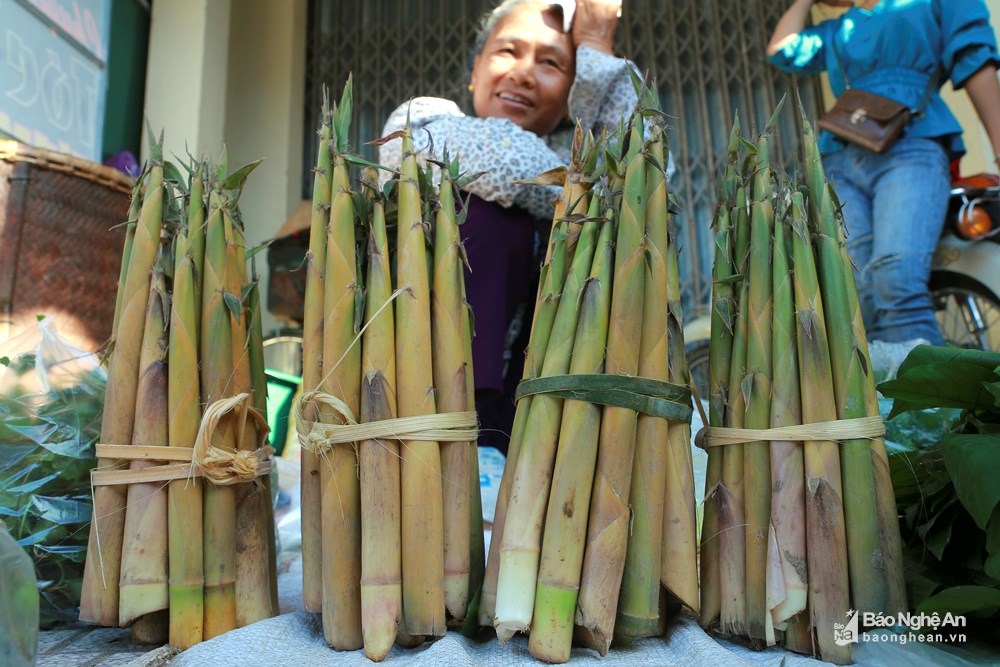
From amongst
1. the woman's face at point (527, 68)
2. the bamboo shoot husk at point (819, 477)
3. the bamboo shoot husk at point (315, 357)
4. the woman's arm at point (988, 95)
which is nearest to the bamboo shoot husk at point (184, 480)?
the bamboo shoot husk at point (315, 357)

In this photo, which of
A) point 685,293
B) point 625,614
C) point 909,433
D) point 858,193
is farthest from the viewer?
point 685,293

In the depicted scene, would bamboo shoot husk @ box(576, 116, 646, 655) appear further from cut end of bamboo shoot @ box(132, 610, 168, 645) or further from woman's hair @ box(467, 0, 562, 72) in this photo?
woman's hair @ box(467, 0, 562, 72)

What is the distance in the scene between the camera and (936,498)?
1082 mm

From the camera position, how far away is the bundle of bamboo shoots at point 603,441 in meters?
0.90

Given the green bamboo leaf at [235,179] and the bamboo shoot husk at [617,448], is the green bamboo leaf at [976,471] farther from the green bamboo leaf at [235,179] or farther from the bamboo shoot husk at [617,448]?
the green bamboo leaf at [235,179]

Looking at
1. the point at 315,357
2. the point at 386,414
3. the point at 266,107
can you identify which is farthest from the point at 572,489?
the point at 266,107

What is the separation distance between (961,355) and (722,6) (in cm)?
405

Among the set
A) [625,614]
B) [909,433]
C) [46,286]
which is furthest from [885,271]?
[46,286]

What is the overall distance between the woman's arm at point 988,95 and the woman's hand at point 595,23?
4.35 ft

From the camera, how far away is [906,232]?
238cm

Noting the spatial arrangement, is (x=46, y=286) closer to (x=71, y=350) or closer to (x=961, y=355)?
(x=71, y=350)

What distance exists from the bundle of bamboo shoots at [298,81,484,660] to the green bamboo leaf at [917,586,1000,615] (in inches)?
22.9

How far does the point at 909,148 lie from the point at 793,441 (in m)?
1.91

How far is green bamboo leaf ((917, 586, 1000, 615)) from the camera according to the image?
87cm
